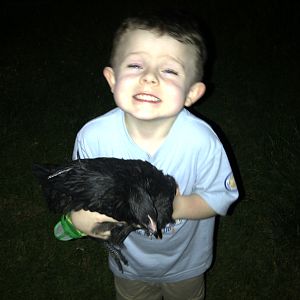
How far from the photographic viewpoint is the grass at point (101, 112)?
3.02m

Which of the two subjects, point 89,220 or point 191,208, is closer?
point 89,220

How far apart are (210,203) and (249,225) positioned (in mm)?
1661

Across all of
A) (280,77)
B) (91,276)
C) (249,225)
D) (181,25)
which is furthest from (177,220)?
(280,77)

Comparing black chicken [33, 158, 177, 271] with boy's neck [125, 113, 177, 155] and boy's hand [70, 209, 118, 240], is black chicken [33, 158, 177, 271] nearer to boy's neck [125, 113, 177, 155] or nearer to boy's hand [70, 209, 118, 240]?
boy's hand [70, 209, 118, 240]

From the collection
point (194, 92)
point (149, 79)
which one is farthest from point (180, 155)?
point (149, 79)

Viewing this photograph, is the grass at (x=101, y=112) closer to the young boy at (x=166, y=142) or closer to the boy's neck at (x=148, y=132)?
the young boy at (x=166, y=142)

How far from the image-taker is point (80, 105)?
454 cm

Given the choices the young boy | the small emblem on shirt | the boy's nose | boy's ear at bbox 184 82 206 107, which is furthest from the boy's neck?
the small emblem on shirt

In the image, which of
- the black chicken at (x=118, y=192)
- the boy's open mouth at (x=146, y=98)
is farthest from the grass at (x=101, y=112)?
the boy's open mouth at (x=146, y=98)

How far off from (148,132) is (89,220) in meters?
0.48

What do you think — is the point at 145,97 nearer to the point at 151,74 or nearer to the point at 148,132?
the point at 151,74

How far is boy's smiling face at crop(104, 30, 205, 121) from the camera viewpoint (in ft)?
5.07

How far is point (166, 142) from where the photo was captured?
5.85 feet

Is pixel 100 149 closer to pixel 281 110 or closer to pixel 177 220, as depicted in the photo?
pixel 177 220
